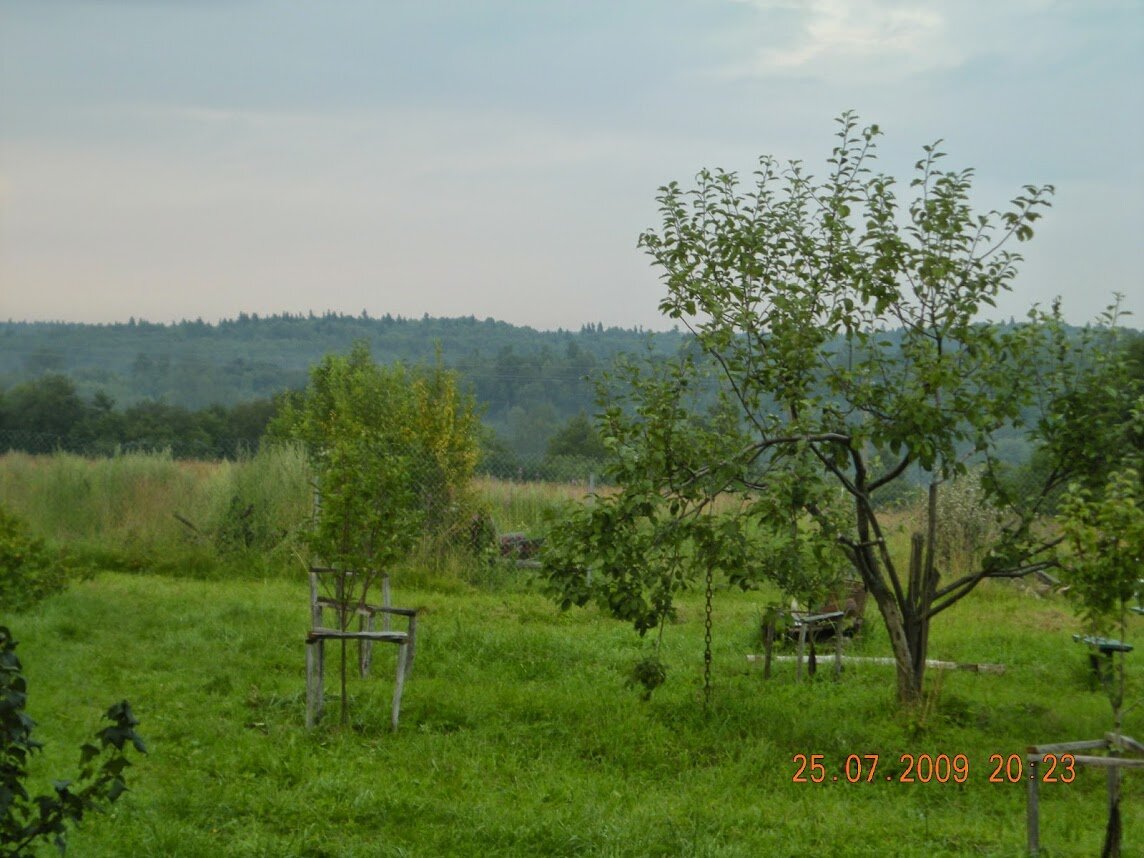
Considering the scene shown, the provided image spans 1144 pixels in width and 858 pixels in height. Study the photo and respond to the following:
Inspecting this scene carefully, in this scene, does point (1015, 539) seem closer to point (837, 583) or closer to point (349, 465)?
point (837, 583)

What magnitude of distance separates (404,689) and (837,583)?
12.7 feet

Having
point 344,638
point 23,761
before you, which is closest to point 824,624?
point 344,638

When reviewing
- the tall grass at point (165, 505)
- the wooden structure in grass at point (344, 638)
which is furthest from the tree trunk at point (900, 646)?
the tall grass at point (165, 505)

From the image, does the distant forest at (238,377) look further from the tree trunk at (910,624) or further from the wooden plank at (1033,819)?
the wooden plank at (1033,819)

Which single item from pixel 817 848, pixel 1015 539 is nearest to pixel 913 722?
pixel 1015 539

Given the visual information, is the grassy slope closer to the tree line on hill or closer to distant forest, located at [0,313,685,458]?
distant forest, located at [0,313,685,458]

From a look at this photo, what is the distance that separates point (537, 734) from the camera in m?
7.86

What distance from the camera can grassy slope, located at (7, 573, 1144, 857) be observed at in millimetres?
5797

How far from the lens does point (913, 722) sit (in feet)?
25.5

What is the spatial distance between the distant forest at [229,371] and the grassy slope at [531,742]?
857cm

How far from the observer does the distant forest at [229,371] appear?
126 ft

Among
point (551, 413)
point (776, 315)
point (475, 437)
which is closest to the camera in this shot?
point (776, 315)
